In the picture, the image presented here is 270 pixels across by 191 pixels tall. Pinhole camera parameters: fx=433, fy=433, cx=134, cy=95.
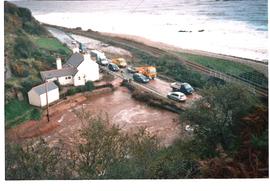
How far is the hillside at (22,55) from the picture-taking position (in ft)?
14.6

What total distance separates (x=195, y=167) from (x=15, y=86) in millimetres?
2004

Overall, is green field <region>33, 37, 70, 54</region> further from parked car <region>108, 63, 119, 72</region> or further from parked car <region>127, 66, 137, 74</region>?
parked car <region>127, 66, 137, 74</region>

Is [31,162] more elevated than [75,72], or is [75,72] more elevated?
[75,72]

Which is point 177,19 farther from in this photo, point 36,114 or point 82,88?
point 36,114

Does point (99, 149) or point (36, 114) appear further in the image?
point (36, 114)

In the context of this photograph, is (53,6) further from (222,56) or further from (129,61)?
(222,56)

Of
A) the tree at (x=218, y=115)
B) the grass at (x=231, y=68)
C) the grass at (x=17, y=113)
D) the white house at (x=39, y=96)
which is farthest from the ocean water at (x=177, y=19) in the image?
the grass at (x=17, y=113)

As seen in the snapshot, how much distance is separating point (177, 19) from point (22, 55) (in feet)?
5.55

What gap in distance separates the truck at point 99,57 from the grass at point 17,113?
0.85 metres

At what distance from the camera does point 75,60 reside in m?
4.71

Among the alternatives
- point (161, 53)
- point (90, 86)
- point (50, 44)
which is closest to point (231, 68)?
point (161, 53)

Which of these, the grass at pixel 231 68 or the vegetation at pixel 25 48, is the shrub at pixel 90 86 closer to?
the vegetation at pixel 25 48

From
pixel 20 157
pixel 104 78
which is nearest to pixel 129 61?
pixel 104 78

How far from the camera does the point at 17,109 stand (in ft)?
14.6
